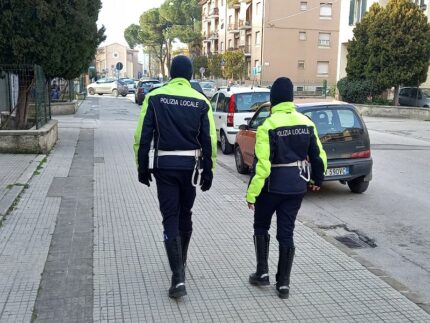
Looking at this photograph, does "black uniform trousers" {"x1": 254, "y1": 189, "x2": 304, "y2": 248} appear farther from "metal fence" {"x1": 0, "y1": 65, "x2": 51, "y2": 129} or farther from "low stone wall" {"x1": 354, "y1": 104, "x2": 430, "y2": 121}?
"low stone wall" {"x1": 354, "y1": 104, "x2": 430, "y2": 121}

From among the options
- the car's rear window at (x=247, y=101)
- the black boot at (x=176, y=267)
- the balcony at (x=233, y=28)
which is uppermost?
the balcony at (x=233, y=28)

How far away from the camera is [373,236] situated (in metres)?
6.24

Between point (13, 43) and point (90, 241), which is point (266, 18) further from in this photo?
point (90, 241)

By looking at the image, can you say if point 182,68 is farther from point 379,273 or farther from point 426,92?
point 426,92

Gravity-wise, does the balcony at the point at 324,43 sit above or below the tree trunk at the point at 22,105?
above

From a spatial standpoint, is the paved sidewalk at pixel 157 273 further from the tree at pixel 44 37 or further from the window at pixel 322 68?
the window at pixel 322 68

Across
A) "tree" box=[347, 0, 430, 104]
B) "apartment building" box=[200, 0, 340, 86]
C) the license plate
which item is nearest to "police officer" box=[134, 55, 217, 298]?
the license plate

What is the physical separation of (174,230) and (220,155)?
8706mm

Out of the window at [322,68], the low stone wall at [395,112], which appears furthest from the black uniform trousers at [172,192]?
the window at [322,68]

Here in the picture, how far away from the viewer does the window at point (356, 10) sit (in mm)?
32688

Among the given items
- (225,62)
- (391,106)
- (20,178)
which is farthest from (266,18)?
(20,178)

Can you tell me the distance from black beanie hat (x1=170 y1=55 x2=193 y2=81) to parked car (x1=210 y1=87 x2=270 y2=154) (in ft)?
26.1

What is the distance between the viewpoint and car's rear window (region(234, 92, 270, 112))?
12.2 metres

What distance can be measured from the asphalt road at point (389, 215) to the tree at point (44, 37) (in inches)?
178
